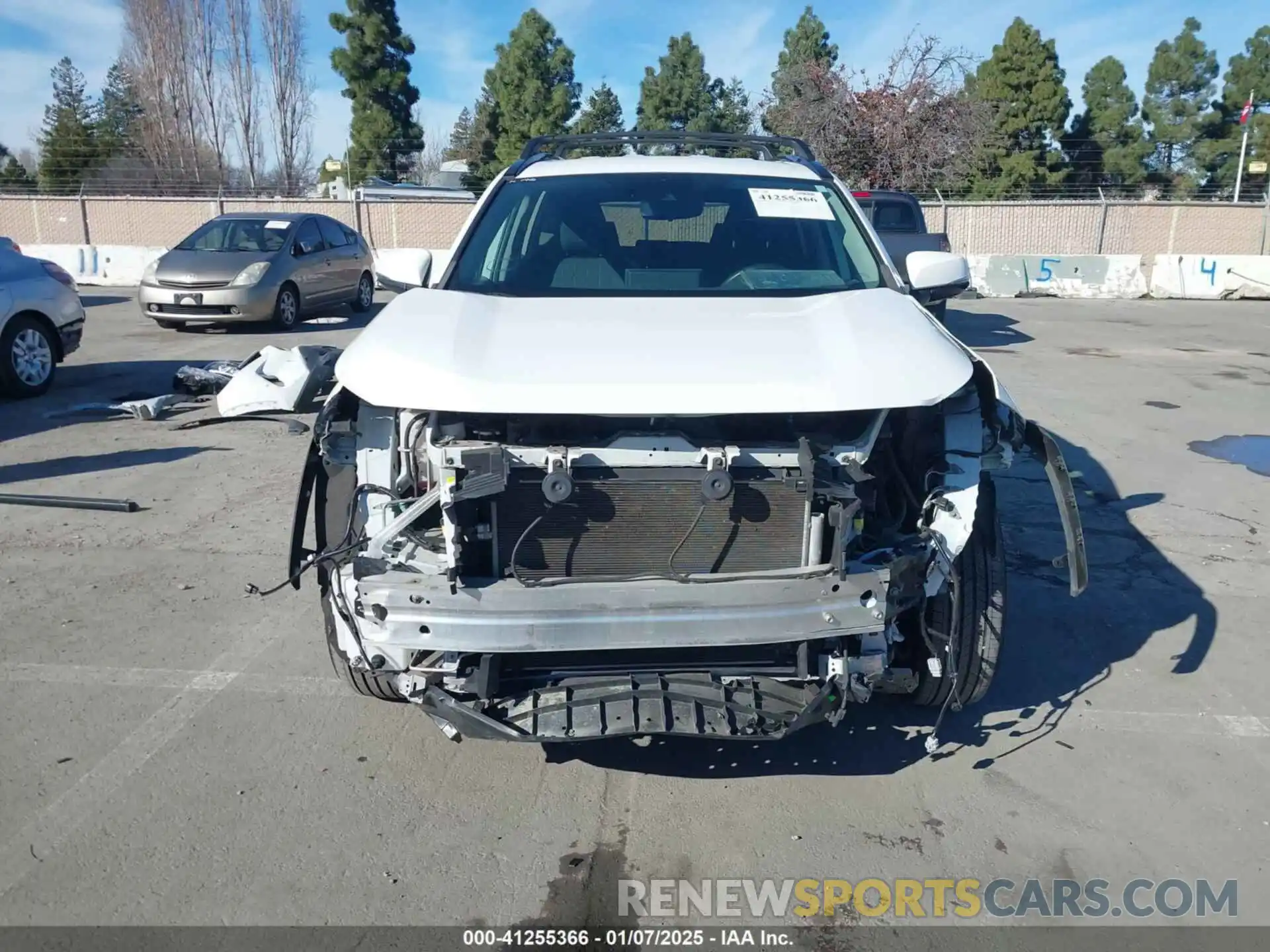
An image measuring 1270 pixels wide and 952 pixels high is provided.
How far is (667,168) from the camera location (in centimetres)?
460

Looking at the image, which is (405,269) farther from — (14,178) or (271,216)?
(14,178)

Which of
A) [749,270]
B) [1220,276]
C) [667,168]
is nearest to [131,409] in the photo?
[667,168]

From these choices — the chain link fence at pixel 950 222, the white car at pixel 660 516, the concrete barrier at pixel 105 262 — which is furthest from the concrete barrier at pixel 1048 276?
the white car at pixel 660 516

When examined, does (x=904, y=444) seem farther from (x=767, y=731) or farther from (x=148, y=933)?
(x=148, y=933)

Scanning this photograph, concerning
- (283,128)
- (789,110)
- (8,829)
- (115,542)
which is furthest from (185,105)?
(8,829)

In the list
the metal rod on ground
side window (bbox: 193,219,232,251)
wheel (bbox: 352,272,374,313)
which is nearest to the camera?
the metal rod on ground

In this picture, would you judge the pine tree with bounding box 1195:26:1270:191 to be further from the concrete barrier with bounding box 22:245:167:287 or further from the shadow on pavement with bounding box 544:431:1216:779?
the shadow on pavement with bounding box 544:431:1216:779

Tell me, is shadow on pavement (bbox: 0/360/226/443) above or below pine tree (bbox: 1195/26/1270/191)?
below

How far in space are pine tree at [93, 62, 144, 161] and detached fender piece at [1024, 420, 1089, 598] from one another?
42.0 m

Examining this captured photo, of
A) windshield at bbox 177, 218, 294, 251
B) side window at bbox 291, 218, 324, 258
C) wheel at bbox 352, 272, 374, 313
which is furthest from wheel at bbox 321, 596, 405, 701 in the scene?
wheel at bbox 352, 272, 374, 313

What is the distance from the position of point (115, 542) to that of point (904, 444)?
14.6 feet

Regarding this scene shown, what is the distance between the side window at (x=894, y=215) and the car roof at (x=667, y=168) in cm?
936

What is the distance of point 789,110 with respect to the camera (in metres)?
31.9

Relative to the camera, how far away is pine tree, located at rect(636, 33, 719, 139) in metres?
43.1
